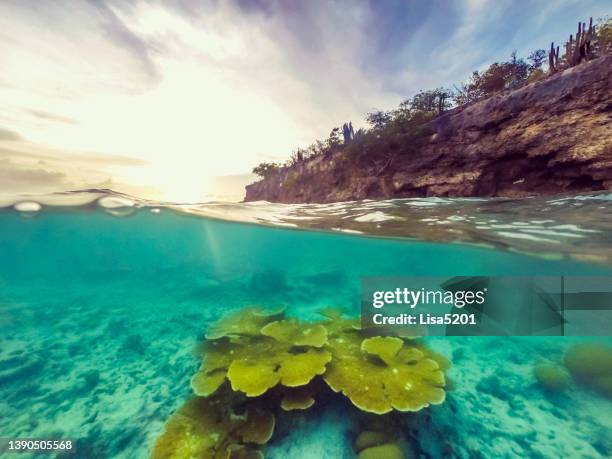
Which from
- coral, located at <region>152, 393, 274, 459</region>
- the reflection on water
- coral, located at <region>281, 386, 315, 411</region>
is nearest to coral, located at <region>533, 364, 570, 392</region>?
the reflection on water

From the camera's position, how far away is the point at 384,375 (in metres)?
4.92

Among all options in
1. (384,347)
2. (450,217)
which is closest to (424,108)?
(450,217)

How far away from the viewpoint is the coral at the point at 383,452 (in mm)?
3943

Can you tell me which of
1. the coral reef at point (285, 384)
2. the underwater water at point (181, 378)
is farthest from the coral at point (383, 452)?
the underwater water at point (181, 378)

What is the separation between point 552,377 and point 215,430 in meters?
7.72

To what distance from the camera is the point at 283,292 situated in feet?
45.0

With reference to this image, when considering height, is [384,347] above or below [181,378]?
above

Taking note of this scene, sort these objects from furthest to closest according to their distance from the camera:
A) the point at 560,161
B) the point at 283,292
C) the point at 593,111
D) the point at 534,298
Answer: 1. the point at 283,292
2. the point at 560,161
3. the point at 593,111
4. the point at 534,298

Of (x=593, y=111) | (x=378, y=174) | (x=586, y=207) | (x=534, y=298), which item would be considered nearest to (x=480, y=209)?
(x=586, y=207)

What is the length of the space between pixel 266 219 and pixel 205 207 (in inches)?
135

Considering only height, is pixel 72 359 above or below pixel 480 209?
below

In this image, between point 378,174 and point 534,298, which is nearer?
point 534,298

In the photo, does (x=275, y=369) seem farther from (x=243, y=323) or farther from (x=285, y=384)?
(x=243, y=323)

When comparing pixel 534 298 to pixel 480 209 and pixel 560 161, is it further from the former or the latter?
pixel 560 161
